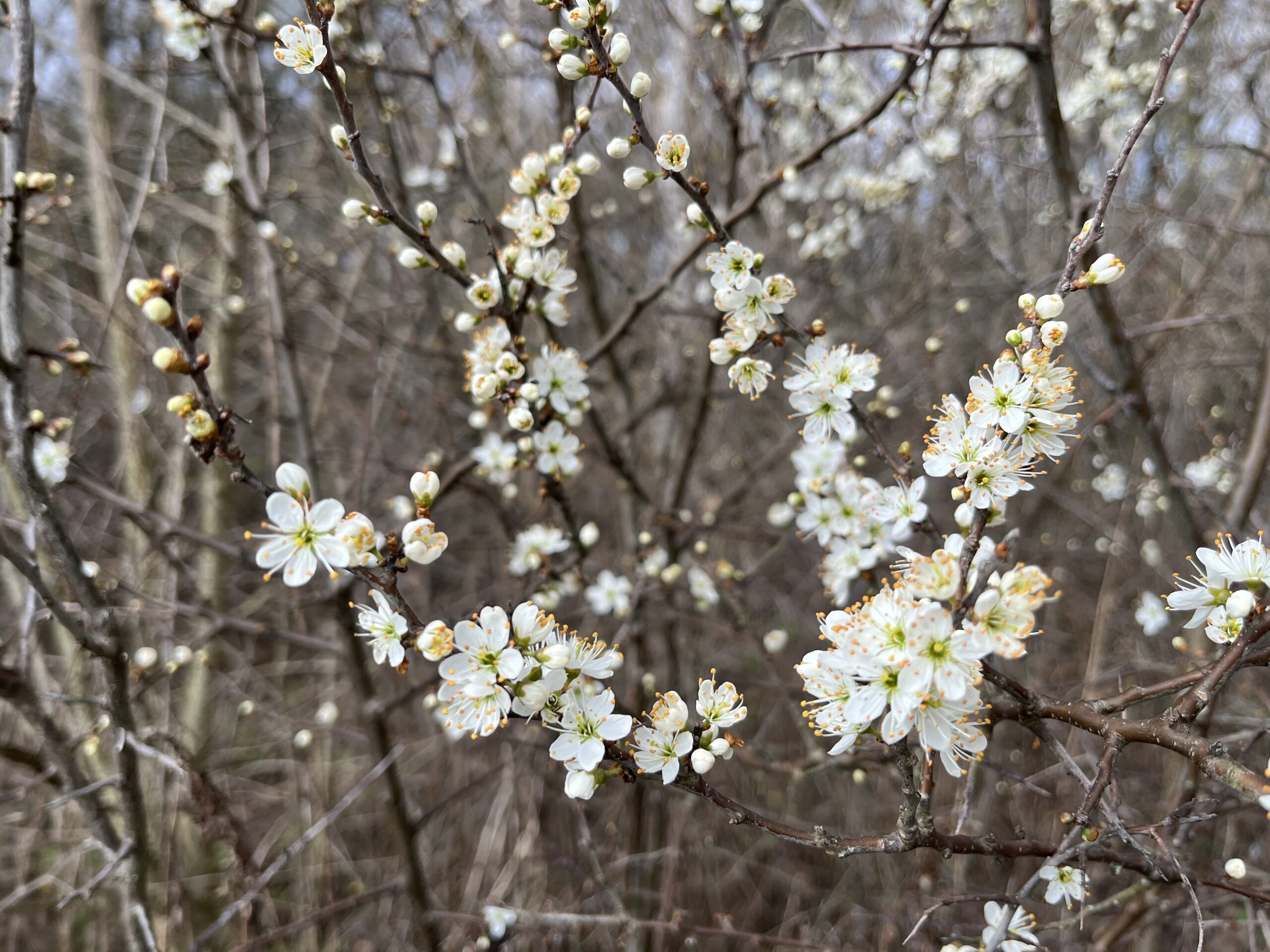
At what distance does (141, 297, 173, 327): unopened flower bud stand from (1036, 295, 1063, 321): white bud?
140 centimetres

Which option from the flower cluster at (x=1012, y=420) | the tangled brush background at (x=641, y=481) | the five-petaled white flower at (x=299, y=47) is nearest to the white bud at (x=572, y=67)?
the tangled brush background at (x=641, y=481)

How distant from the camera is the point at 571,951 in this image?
11.0ft

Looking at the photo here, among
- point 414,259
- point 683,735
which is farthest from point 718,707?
point 414,259

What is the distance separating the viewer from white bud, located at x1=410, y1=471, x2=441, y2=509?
1.28 meters

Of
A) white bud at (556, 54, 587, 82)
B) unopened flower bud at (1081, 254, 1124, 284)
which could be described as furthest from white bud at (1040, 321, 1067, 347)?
white bud at (556, 54, 587, 82)

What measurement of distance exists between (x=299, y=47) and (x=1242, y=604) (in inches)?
77.2

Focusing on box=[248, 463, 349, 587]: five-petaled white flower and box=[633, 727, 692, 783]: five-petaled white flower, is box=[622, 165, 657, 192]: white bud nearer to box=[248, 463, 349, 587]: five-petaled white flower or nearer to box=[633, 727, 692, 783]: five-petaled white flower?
box=[248, 463, 349, 587]: five-petaled white flower

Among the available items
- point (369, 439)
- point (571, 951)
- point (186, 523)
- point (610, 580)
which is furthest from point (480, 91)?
point (571, 951)

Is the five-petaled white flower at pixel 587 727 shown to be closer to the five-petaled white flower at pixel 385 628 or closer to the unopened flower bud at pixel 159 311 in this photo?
the five-petaled white flower at pixel 385 628

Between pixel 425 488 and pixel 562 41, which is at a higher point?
pixel 562 41

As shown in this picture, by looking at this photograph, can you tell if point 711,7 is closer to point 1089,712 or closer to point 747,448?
point 1089,712

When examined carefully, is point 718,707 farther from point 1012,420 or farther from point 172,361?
point 172,361

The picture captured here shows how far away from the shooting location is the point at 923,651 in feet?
3.30

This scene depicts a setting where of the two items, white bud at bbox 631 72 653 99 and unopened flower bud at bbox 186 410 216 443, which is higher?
white bud at bbox 631 72 653 99
